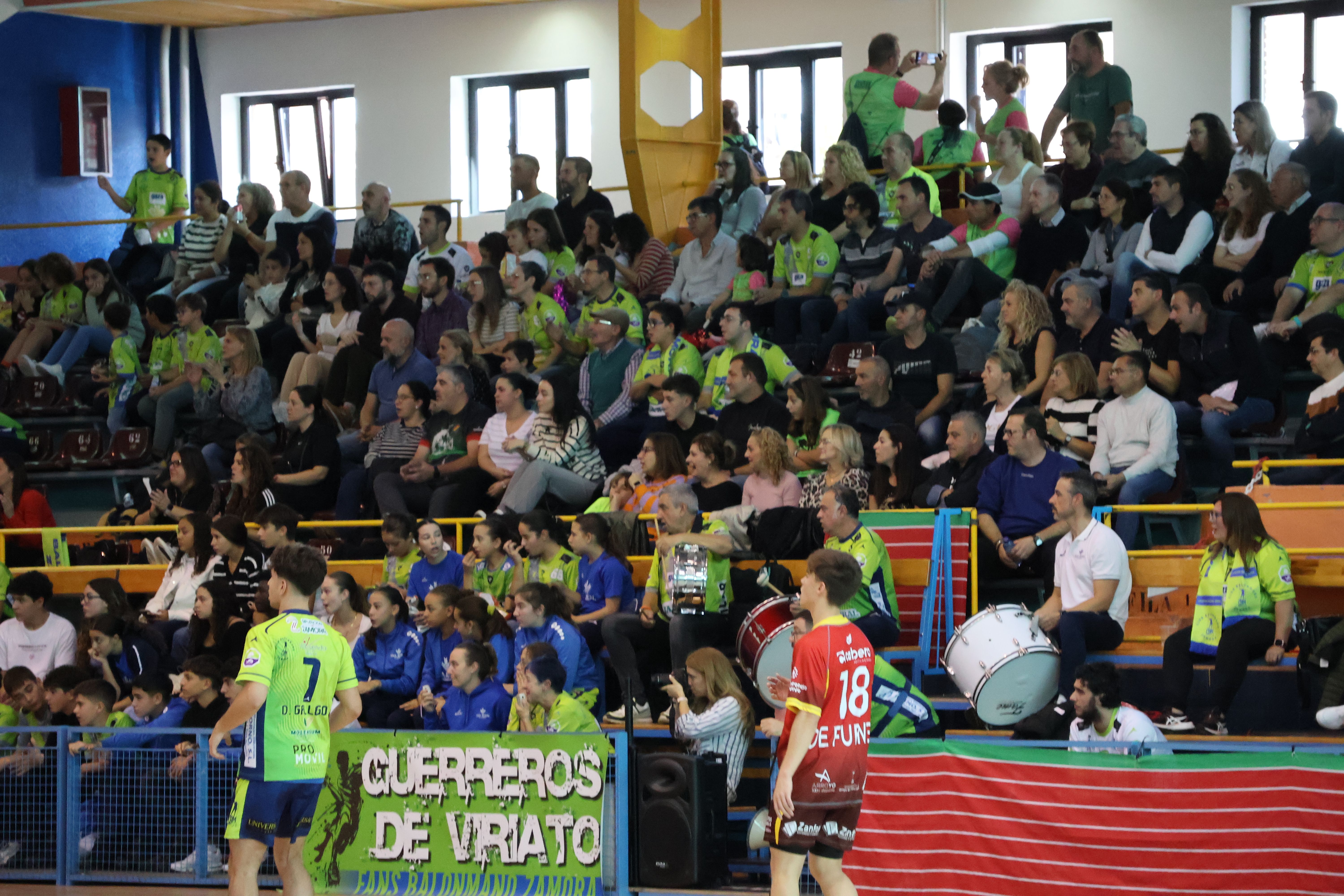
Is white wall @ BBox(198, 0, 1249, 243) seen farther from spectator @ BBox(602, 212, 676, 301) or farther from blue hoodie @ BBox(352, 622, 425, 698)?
blue hoodie @ BBox(352, 622, 425, 698)

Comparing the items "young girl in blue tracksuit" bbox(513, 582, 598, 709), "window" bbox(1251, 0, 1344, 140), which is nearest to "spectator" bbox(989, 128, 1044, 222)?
"window" bbox(1251, 0, 1344, 140)

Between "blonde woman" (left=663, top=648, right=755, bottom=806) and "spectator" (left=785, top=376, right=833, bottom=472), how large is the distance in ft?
7.25

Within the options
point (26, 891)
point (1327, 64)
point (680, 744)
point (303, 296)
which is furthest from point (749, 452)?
point (1327, 64)

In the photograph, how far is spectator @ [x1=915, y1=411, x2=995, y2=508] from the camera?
9.02m

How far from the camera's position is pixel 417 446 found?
36.0ft

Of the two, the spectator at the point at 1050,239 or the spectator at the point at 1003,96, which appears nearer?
the spectator at the point at 1050,239

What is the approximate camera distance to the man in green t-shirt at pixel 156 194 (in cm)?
1717

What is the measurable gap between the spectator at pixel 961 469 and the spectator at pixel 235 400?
561 cm

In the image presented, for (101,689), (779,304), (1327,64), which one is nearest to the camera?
(101,689)

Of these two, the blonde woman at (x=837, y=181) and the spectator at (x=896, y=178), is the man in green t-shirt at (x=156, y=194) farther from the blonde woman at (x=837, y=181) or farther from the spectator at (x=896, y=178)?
the spectator at (x=896, y=178)

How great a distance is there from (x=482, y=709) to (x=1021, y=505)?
120 inches

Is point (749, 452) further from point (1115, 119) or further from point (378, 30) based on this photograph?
point (378, 30)

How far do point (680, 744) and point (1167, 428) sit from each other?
3.22 metres

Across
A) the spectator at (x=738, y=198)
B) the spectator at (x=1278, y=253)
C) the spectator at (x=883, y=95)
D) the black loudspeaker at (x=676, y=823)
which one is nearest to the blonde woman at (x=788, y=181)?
the spectator at (x=738, y=198)
